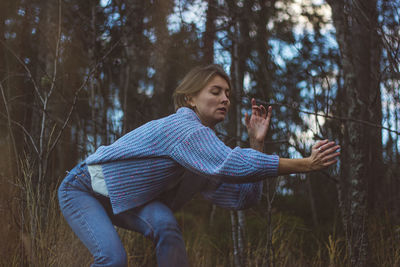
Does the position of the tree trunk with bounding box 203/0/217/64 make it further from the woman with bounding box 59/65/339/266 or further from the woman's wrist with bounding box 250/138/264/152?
the woman's wrist with bounding box 250/138/264/152

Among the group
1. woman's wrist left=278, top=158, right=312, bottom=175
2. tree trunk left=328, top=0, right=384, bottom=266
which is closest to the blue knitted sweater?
woman's wrist left=278, top=158, right=312, bottom=175

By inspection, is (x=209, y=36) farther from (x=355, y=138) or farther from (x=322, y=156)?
(x=322, y=156)

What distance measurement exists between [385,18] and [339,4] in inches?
21.8

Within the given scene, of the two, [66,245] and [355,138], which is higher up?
[355,138]

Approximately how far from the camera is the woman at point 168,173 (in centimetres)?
179

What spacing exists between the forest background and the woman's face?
1.64 ft

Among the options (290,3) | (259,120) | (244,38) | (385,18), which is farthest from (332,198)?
(259,120)

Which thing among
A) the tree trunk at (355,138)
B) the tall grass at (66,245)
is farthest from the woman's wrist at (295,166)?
the tree trunk at (355,138)

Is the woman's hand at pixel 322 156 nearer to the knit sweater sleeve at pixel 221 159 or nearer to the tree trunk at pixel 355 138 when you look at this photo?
the knit sweater sleeve at pixel 221 159

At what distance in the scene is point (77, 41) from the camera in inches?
173

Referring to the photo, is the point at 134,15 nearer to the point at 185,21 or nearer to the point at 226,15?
the point at 185,21

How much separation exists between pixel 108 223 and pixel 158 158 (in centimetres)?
42

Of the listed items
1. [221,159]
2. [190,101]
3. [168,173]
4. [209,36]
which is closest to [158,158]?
[168,173]

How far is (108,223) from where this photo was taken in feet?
6.67
